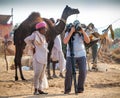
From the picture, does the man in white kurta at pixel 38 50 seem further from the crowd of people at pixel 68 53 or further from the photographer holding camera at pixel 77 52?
the photographer holding camera at pixel 77 52

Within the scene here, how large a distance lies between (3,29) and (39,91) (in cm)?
2326

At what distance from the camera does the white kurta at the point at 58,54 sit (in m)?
13.3

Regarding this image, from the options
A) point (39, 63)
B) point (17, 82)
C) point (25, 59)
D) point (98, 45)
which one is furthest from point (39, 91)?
point (25, 59)

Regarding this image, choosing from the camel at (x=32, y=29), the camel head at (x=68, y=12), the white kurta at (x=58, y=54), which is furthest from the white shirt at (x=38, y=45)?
the camel head at (x=68, y=12)

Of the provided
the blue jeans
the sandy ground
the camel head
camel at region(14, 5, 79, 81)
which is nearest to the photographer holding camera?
the blue jeans

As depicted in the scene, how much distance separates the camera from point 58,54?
44.3 feet

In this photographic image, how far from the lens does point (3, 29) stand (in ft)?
106

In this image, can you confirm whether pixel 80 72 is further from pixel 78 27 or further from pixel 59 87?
pixel 59 87

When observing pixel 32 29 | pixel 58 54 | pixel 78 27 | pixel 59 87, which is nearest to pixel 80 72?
pixel 78 27

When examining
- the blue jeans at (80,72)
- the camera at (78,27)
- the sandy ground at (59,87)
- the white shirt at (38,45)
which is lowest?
the sandy ground at (59,87)

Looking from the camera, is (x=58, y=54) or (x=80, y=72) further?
(x=58, y=54)

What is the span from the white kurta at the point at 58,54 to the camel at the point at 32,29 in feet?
1.21

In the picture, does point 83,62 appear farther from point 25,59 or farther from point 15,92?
point 25,59

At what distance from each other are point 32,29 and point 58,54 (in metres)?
1.58
